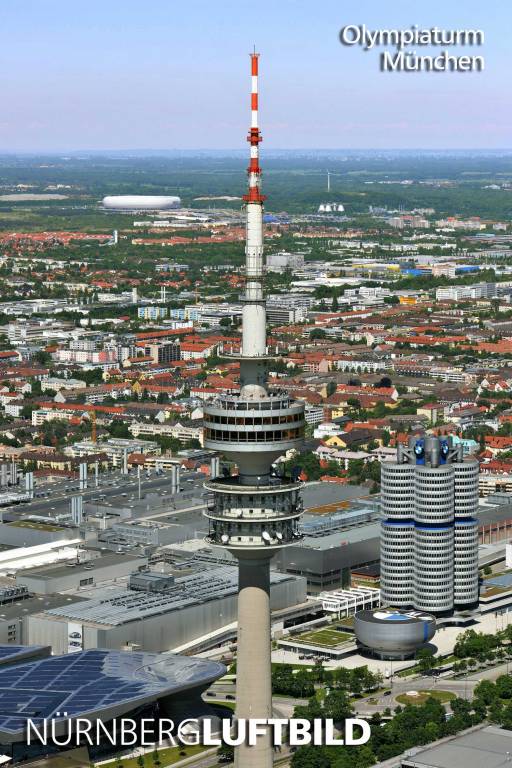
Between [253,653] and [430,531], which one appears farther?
[430,531]

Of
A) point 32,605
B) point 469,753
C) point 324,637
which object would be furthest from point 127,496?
point 469,753

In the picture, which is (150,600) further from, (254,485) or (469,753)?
(254,485)

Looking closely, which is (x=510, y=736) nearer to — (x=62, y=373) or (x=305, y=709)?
(x=305, y=709)

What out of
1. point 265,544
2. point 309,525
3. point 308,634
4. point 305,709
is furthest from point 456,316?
point 265,544

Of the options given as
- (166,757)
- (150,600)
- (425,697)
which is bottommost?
(166,757)

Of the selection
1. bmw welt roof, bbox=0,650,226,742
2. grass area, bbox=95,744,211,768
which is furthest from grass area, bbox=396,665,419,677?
grass area, bbox=95,744,211,768

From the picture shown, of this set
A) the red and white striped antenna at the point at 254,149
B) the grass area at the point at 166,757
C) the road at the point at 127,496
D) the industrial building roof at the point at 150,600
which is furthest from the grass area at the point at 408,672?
the red and white striped antenna at the point at 254,149
